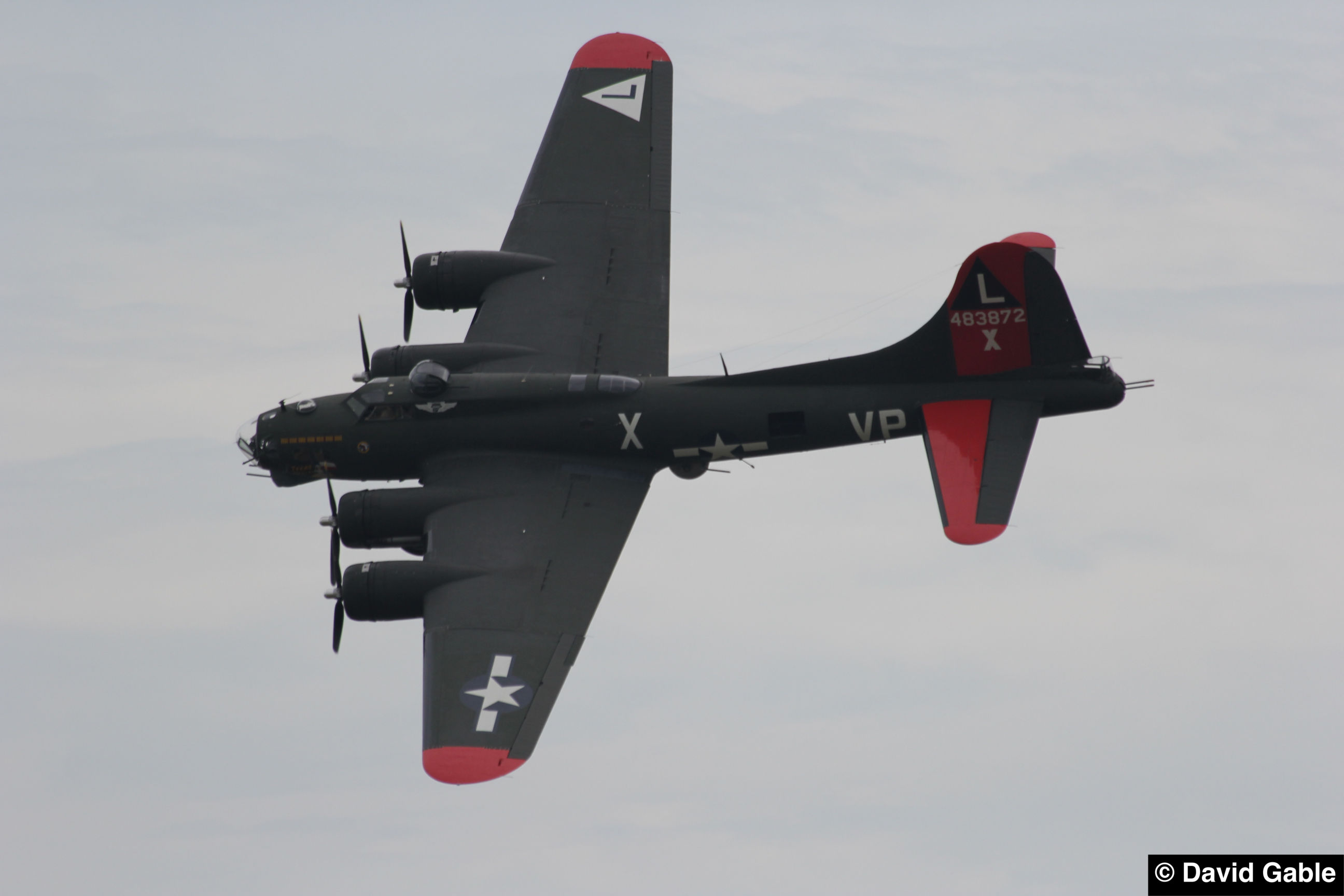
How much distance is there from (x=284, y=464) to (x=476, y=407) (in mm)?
5007

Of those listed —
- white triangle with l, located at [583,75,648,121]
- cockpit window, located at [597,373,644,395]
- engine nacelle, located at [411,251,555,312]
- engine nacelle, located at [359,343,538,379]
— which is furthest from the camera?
white triangle with l, located at [583,75,648,121]

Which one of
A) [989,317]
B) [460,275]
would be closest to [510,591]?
[460,275]

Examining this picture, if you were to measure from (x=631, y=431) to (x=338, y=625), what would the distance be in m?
7.64

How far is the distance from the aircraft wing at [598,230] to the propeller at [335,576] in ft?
17.4

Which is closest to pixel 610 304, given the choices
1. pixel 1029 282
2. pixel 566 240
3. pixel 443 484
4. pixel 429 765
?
pixel 566 240

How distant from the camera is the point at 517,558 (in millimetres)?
38875

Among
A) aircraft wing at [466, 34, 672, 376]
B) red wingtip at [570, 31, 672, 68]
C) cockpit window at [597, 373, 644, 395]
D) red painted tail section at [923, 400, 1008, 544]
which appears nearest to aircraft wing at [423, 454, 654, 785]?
cockpit window at [597, 373, 644, 395]

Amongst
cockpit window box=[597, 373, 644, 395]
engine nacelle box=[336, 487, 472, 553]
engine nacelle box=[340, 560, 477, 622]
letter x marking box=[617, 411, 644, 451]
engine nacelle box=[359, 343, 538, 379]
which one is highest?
engine nacelle box=[359, 343, 538, 379]

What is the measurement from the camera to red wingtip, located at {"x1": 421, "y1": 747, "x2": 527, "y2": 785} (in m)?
34.8

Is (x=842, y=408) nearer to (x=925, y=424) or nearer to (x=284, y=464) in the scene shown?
(x=925, y=424)

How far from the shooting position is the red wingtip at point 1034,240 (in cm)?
4075

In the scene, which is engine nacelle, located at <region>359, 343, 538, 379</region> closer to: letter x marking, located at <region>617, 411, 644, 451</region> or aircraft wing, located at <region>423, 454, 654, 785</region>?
aircraft wing, located at <region>423, 454, 654, 785</region>

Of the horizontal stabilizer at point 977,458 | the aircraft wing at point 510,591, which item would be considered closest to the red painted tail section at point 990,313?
the horizontal stabilizer at point 977,458

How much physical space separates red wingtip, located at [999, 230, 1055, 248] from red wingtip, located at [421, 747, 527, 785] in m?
16.2
